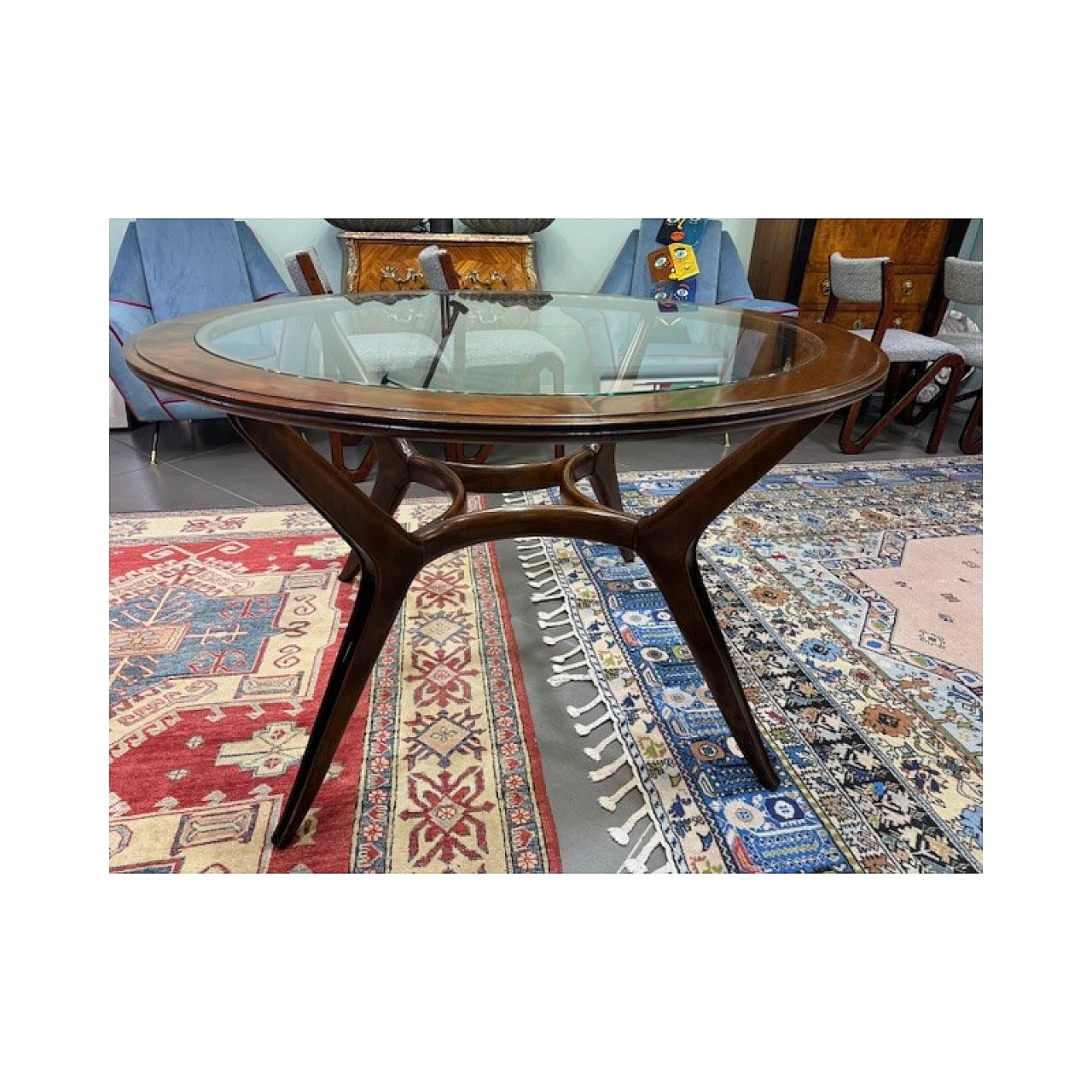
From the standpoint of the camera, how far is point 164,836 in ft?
→ 3.98

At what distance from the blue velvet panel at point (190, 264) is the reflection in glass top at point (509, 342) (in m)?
1.78

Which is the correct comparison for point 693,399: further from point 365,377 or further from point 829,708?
point 829,708

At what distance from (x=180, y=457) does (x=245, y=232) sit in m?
1.16

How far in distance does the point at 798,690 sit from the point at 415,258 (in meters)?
2.76

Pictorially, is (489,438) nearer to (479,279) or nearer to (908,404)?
(479,279)

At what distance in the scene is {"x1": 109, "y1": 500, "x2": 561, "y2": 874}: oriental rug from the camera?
1.21m

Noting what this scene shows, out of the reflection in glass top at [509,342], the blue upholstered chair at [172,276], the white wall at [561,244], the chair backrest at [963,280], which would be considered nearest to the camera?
the reflection in glass top at [509,342]

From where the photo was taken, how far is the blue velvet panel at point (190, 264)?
3135 millimetres

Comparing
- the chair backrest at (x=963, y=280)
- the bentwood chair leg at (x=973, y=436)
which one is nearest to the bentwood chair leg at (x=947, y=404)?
the bentwood chair leg at (x=973, y=436)

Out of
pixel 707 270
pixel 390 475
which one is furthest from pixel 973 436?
pixel 390 475

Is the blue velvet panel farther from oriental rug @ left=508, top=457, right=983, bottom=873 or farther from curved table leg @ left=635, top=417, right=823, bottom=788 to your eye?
curved table leg @ left=635, top=417, right=823, bottom=788

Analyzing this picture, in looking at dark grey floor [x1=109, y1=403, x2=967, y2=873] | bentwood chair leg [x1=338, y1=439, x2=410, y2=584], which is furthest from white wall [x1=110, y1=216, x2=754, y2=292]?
bentwood chair leg [x1=338, y1=439, x2=410, y2=584]

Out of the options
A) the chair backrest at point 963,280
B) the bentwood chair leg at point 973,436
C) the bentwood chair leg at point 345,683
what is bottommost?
the bentwood chair leg at point 345,683

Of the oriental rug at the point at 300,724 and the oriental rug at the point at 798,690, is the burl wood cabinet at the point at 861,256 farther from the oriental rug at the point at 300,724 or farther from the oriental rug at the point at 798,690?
the oriental rug at the point at 300,724
